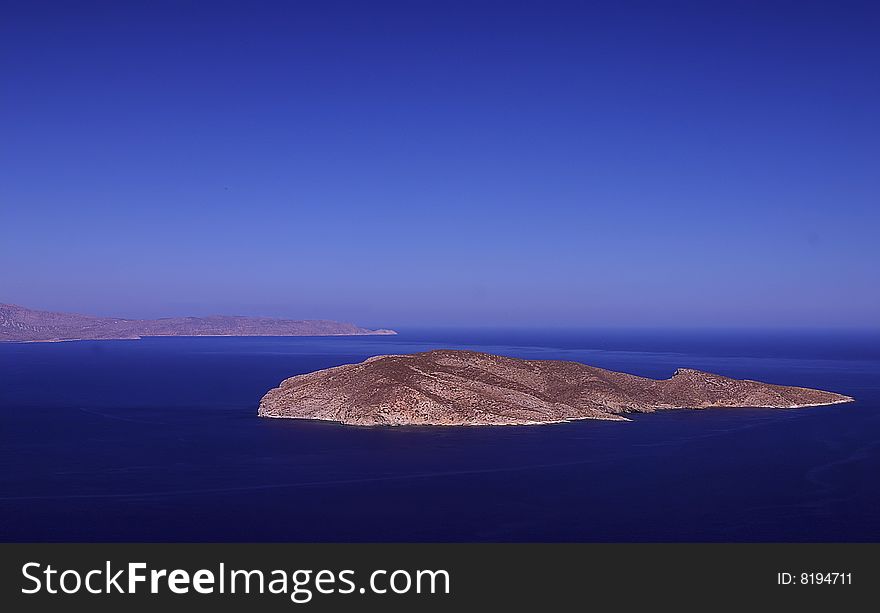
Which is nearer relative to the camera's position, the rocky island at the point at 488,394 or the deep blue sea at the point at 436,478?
the deep blue sea at the point at 436,478

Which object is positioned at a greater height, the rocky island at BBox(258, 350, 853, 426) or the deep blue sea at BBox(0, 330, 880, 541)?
the rocky island at BBox(258, 350, 853, 426)

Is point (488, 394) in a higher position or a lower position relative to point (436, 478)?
higher

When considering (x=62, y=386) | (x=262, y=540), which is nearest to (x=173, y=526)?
(x=262, y=540)

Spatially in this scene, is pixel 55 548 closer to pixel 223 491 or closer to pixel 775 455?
Answer: pixel 223 491

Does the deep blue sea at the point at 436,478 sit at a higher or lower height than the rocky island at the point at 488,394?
lower

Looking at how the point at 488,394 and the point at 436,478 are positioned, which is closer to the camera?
the point at 436,478
